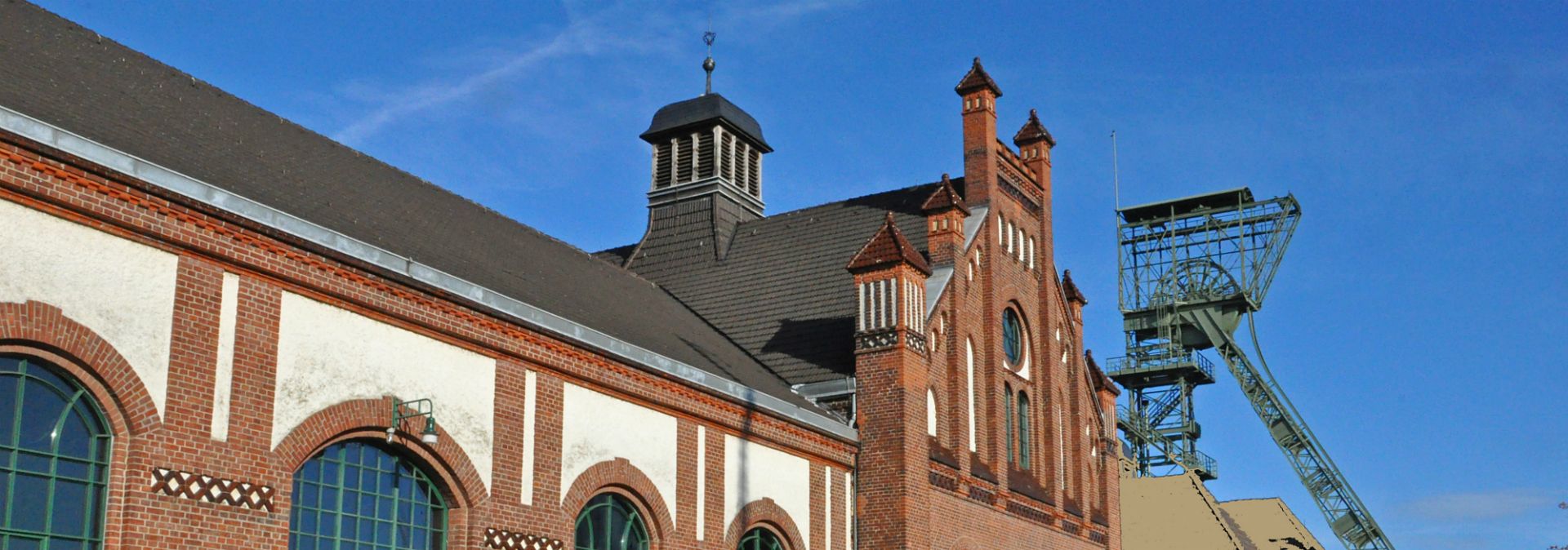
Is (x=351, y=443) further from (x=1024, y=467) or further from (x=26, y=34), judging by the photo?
(x=1024, y=467)

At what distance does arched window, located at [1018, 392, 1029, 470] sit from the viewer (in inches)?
1344

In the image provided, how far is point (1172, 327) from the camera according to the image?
6412 centimetres

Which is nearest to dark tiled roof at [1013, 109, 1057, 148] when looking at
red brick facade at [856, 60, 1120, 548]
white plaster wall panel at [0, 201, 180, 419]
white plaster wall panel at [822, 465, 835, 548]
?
red brick facade at [856, 60, 1120, 548]

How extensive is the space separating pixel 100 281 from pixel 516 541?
696cm

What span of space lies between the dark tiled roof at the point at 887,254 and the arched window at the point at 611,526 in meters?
7.55

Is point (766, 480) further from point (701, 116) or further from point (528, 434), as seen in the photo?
point (701, 116)

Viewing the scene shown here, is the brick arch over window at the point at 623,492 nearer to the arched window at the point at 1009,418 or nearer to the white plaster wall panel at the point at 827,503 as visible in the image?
the white plaster wall panel at the point at 827,503

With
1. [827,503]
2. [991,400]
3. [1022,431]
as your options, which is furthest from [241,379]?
[1022,431]

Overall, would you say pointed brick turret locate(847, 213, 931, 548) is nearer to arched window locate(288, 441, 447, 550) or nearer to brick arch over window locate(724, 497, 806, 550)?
brick arch over window locate(724, 497, 806, 550)

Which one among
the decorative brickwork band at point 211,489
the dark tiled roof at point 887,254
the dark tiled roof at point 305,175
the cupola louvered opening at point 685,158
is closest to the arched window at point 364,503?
the decorative brickwork band at point 211,489

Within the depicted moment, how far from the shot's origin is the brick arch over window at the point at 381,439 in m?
18.3

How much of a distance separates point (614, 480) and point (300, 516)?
5.66m

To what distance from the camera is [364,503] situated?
63.7 ft

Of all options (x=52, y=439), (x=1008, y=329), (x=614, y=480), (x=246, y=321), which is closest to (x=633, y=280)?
(x=1008, y=329)
